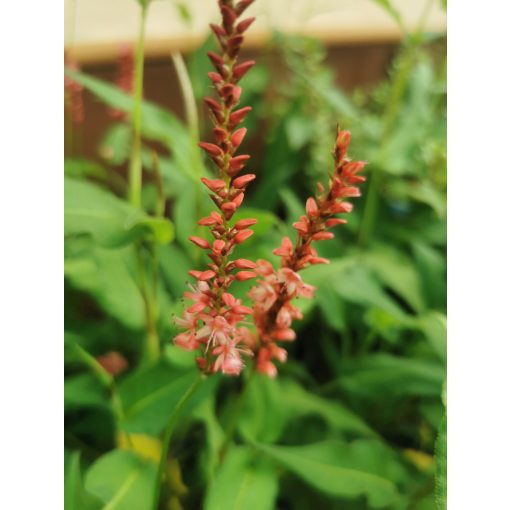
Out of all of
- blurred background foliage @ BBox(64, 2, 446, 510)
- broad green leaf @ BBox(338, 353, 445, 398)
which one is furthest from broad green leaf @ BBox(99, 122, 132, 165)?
broad green leaf @ BBox(338, 353, 445, 398)

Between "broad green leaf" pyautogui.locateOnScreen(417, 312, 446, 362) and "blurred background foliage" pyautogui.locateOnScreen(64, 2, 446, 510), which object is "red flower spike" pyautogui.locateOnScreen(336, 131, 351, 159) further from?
"broad green leaf" pyautogui.locateOnScreen(417, 312, 446, 362)

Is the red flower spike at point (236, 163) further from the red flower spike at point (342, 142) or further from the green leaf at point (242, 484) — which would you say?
the green leaf at point (242, 484)

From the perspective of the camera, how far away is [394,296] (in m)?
0.83

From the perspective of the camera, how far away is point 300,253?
0.99 feet

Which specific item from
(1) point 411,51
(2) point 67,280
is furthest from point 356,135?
(2) point 67,280

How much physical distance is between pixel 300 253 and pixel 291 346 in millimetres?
423

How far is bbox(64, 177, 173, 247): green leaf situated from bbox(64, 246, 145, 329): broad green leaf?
0.08 m

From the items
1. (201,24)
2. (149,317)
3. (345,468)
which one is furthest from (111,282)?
(201,24)

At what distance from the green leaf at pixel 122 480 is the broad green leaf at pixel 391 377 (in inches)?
10.0

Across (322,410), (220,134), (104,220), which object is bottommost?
(322,410)

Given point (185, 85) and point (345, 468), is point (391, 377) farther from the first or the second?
point (185, 85)

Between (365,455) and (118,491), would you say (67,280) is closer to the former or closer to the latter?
(118,491)

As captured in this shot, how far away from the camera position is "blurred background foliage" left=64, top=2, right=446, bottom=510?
1.52 ft

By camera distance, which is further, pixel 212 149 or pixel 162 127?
pixel 162 127
